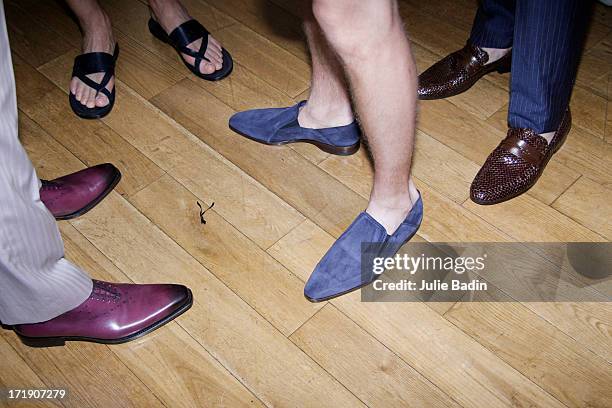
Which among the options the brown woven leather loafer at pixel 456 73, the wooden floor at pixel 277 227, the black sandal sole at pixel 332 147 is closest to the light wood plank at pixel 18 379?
the wooden floor at pixel 277 227

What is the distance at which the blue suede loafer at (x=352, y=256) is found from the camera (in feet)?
3.99

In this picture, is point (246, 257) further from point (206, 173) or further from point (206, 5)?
point (206, 5)

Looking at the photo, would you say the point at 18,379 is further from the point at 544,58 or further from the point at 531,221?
the point at 544,58

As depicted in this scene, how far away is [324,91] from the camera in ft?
4.69

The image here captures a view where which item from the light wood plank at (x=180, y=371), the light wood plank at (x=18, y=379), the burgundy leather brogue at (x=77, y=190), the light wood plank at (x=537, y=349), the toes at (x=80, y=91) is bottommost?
the light wood plank at (x=537, y=349)

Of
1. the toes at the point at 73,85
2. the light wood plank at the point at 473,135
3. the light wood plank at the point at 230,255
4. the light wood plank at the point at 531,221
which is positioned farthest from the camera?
the toes at the point at 73,85

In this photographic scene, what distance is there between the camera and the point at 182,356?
1150 mm

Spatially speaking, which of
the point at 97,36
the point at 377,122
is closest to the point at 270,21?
the point at 97,36

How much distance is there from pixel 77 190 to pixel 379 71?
765 millimetres

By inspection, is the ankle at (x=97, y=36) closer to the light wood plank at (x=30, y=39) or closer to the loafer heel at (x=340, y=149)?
the light wood plank at (x=30, y=39)

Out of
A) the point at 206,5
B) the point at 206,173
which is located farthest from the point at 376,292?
the point at 206,5

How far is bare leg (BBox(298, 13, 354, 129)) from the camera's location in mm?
1366

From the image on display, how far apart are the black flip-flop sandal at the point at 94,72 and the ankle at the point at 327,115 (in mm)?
555

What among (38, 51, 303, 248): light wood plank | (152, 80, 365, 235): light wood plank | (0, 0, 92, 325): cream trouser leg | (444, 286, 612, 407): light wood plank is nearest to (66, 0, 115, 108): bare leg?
(38, 51, 303, 248): light wood plank
